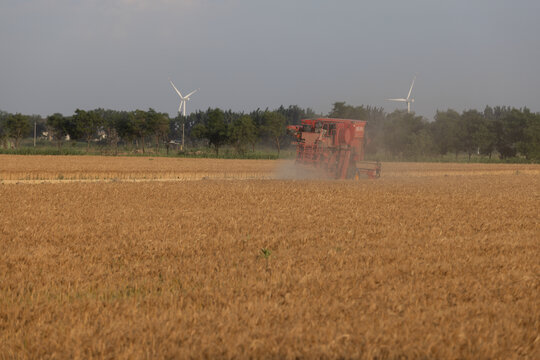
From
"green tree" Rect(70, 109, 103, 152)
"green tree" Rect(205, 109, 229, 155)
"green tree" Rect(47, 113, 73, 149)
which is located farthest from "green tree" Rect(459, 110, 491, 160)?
"green tree" Rect(47, 113, 73, 149)

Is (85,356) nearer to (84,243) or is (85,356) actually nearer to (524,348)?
(524,348)

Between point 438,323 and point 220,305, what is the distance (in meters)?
2.30

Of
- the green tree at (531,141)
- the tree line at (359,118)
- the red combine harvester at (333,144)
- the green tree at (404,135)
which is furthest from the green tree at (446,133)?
the red combine harvester at (333,144)

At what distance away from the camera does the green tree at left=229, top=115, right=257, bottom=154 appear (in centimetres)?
7144

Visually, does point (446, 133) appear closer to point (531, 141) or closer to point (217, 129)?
point (531, 141)

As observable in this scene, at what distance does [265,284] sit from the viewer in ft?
19.4

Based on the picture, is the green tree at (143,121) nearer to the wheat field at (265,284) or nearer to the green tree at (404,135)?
the green tree at (404,135)

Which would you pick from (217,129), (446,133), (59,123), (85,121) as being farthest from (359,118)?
(59,123)

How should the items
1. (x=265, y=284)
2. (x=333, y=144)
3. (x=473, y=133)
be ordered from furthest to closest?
(x=473, y=133) < (x=333, y=144) < (x=265, y=284)

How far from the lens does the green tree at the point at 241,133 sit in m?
71.4

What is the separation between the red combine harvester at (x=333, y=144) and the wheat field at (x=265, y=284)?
11673mm

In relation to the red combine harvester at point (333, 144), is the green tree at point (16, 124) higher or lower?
higher

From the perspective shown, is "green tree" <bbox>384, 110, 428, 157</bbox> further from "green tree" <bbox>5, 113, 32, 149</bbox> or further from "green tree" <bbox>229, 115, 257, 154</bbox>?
"green tree" <bbox>5, 113, 32, 149</bbox>

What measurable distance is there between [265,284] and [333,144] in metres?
19.1
